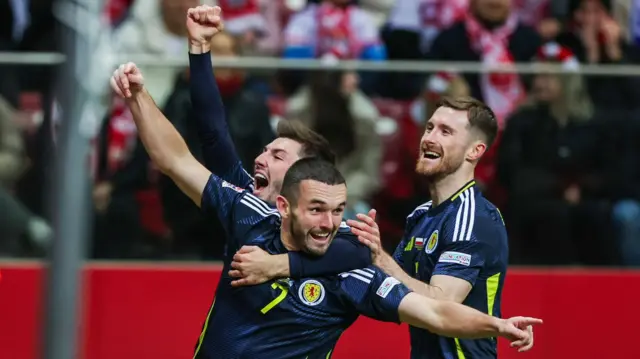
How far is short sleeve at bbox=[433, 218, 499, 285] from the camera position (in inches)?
227

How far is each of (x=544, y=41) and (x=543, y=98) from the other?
2.41ft

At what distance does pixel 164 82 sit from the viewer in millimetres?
8859

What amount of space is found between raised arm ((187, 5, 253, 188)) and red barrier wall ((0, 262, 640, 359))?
265 cm

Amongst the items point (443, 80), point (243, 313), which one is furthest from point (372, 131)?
point (243, 313)

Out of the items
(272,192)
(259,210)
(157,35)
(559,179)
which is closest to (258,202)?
(259,210)

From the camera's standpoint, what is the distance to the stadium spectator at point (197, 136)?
8.70m

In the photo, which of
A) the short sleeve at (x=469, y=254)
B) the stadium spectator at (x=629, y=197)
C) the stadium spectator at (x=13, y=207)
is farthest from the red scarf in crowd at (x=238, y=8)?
the short sleeve at (x=469, y=254)

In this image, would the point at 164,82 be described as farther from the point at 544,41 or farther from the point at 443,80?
the point at 544,41

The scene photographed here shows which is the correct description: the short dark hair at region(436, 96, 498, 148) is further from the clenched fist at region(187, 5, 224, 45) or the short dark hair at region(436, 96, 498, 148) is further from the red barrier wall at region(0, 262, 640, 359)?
the red barrier wall at region(0, 262, 640, 359)

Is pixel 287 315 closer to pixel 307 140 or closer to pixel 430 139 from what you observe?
pixel 307 140

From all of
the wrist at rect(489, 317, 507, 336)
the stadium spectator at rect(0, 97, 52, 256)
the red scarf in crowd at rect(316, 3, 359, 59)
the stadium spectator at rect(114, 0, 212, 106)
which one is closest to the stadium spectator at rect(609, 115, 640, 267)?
the red scarf in crowd at rect(316, 3, 359, 59)

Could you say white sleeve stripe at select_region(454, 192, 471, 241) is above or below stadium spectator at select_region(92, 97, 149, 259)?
above

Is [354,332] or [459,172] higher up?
[459,172]

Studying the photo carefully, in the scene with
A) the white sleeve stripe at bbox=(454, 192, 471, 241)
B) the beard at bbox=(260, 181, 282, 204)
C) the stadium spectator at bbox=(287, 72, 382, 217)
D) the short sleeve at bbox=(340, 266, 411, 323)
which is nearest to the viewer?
the short sleeve at bbox=(340, 266, 411, 323)
